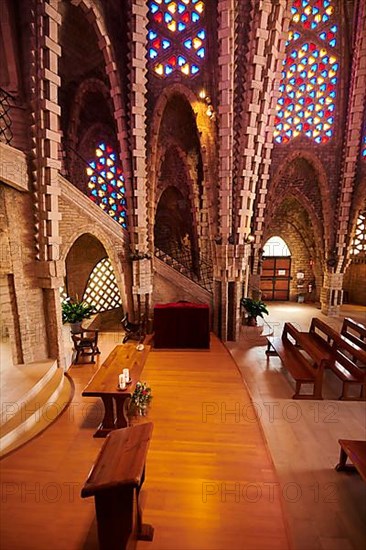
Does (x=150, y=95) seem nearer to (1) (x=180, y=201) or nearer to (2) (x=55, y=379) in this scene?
(1) (x=180, y=201)

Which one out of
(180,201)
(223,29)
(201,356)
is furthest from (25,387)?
(180,201)

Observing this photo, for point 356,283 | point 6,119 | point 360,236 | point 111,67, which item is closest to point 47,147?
point 6,119

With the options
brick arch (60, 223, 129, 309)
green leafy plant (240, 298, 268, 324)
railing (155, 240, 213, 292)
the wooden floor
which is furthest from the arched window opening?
the wooden floor

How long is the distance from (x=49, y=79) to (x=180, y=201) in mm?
8660

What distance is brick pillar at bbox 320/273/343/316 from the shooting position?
12266 mm

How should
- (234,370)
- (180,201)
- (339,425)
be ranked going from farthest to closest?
(180,201) → (234,370) → (339,425)

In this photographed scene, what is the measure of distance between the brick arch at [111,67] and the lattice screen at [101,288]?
4173 mm

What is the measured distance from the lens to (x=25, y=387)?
4.79 metres

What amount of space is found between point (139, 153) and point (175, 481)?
24.4 feet

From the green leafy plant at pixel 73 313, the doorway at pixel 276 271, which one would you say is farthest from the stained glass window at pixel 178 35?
the doorway at pixel 276 271

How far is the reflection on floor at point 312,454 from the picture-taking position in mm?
2991

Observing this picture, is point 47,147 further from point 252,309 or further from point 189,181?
point 252,309

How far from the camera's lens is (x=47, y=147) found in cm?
525

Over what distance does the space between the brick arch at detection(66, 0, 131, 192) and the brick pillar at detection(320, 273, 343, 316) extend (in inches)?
387
